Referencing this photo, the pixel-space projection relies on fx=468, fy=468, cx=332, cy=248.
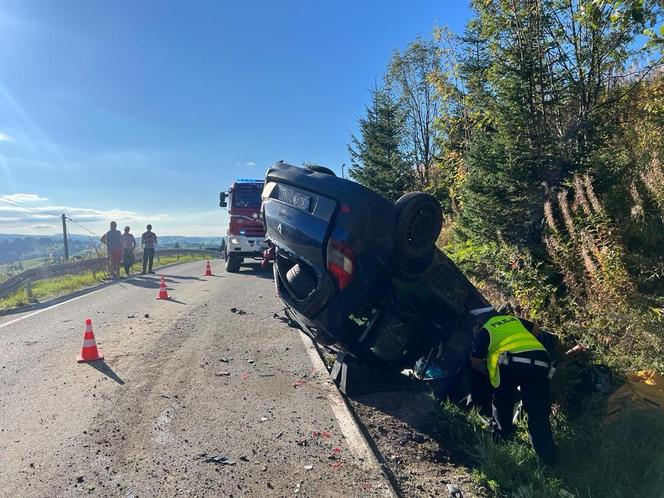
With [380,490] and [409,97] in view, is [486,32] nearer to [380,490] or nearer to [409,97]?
[380,490]

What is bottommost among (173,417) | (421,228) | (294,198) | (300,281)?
(173,417)

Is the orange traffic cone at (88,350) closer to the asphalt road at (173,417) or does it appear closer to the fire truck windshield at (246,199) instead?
the asphalt road at (173,417)

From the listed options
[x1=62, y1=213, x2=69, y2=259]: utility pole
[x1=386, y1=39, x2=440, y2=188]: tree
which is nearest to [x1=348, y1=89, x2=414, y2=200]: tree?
[x1=386, y1=39, x2=440, y2=188]: tree

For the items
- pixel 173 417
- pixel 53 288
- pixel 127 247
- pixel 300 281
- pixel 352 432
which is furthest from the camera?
pixel 127 247

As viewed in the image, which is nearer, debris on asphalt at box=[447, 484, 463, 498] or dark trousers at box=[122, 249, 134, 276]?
debris on asphalt at box=[447, 484, 463, 498]

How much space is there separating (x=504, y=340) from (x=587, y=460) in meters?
0.94

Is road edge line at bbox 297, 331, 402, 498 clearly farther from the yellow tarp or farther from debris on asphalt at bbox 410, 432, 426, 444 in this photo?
the yellow tarp

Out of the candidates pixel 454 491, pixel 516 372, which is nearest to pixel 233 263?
pixel 516 372

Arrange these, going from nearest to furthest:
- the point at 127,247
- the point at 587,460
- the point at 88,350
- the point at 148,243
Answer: the point at 587,460
the point at 88,350
the point at 127,247
the point at 148,243

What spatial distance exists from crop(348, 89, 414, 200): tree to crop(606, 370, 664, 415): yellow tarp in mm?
11615

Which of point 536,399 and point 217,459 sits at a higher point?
point 536,399

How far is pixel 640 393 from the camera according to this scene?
11.2 feet

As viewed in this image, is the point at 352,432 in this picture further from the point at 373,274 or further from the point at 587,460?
the point at 587,460

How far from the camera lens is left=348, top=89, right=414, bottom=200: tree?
1529 cm
